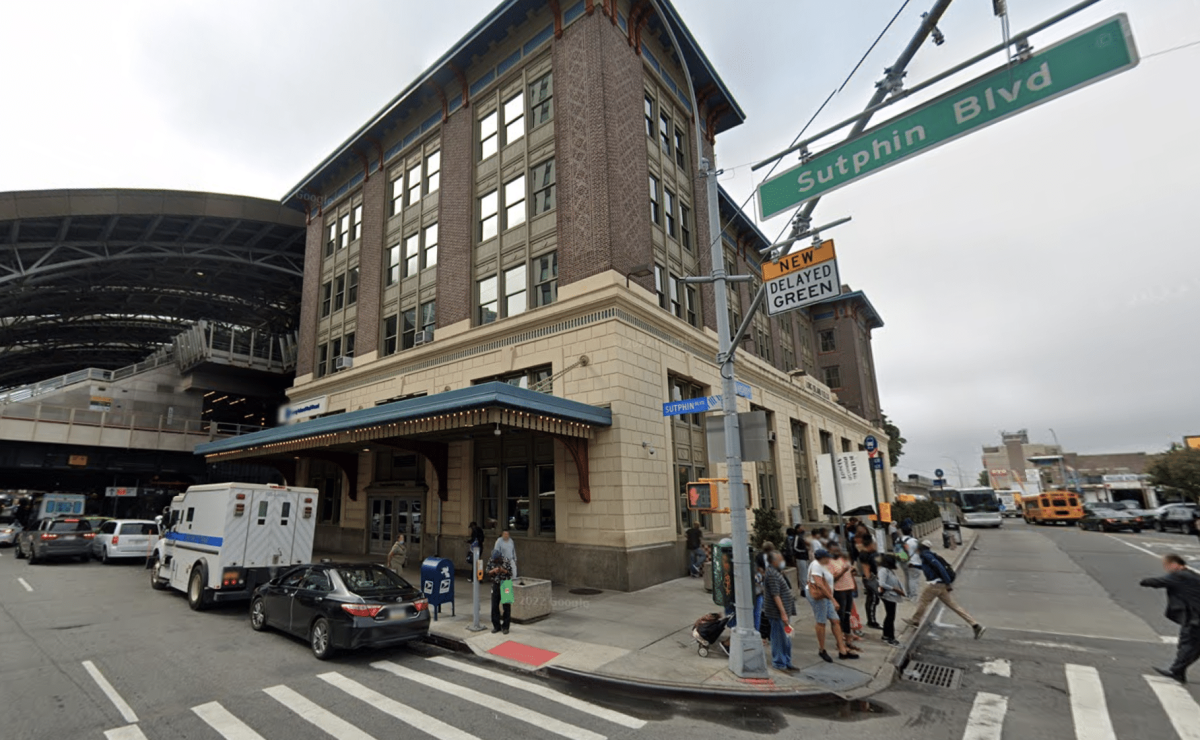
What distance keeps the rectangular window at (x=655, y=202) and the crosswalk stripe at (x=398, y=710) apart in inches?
709

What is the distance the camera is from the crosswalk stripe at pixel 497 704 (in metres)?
6.46

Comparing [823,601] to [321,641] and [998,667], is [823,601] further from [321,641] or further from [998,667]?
[321,641]

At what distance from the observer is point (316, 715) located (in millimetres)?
6891

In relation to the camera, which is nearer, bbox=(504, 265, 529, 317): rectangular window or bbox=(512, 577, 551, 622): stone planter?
bbox=(512, 577, 551, 622): stone planter

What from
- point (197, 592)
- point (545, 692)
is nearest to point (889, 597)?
point (545, 692)

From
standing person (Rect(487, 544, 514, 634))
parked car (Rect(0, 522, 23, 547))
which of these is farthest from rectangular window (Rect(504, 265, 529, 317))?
parked car (Rect(0, 522, 23, 547))

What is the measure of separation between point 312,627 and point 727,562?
7.56 meters

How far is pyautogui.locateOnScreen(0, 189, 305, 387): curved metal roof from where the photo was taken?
3759cm

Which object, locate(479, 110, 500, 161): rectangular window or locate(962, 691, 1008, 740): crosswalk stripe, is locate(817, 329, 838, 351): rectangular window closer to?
locate(479, 110, 500, 161): rectangular window

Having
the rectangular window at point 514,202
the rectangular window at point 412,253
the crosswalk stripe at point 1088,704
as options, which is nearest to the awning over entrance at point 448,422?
the rectangular window at point 514,202

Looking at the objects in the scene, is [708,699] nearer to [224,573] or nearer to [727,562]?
[727,562]

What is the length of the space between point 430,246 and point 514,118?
6789 millimetres

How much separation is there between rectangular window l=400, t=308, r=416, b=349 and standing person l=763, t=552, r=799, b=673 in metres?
19.8

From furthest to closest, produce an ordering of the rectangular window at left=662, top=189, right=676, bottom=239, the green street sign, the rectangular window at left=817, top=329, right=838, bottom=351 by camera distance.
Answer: the rectangular window at left=817, top=329, right=838, bottom=351 < the rectangular window at left=662, top=189, right=676, bottom=239 < the green street sign
